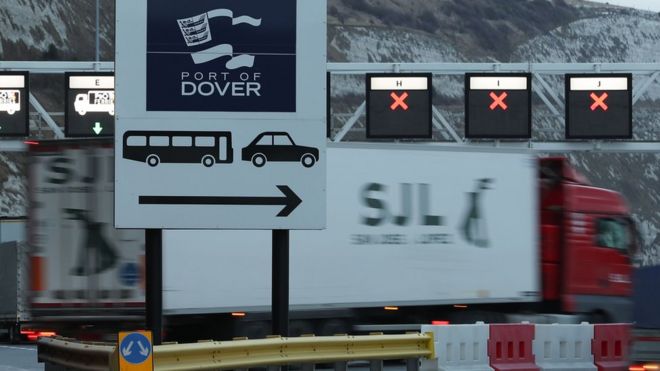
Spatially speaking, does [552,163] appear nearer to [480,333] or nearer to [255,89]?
[480,333]

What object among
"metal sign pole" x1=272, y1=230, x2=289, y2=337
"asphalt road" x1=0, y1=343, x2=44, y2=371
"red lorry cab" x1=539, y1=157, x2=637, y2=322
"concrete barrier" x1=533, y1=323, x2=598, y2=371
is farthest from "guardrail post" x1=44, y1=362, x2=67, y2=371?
Result: "red lorry cab" x1=539, y1=157, x2=637, y2=322

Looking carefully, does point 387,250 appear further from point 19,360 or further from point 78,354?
point 78,354

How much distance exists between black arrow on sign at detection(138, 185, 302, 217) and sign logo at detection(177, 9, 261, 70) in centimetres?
100

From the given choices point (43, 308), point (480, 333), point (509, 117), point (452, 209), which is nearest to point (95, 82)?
point (509, 117)

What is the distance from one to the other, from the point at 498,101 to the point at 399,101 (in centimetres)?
240

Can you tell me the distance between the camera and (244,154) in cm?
1046

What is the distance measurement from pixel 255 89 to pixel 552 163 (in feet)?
51.2

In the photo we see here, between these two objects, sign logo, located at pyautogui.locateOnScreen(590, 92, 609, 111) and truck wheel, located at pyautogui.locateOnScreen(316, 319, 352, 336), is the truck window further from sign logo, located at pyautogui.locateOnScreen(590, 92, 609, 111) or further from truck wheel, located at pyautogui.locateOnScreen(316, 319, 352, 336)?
sign logo, located at pyautogui.locateOnScreen(590, 92, 609, 111)

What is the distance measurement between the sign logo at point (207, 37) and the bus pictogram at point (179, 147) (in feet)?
1.83

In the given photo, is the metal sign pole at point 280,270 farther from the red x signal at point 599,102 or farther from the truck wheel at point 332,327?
the red x signal at point 599,102

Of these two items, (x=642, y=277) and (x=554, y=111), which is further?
(x=554, y=111)

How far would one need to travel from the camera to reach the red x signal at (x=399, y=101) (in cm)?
3266

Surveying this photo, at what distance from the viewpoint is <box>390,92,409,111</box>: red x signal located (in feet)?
107

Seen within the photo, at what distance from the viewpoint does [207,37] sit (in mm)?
10250
